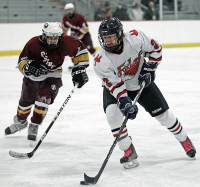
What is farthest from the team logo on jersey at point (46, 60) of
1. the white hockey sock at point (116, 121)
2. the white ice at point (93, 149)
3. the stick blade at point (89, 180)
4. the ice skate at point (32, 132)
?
the stick blade at point (89, 180)

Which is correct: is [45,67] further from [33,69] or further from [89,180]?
[89,180]

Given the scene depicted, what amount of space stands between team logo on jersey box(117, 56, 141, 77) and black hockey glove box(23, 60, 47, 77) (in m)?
0.85

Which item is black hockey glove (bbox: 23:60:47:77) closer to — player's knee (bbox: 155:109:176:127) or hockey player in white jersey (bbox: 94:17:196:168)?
hockey player in white jersey (bbox: 94:17:196:168)

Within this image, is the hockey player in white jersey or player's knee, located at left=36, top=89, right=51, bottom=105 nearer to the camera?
the hockey player in white jersey

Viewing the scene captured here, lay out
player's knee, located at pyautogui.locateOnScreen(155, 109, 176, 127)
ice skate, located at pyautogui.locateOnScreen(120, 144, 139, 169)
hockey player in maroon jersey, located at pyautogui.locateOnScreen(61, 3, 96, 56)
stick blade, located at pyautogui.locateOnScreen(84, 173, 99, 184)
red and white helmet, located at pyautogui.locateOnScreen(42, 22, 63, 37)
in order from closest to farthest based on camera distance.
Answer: stick blade, located at pyautogui.locateOnScreen(84, 173, 99, 184), ice skate, located at pyautogui.locateOnScreen(120, 144, 139, 169), player's knee, located at pyautogui.locateOnScreen(155, 109, 176, 127), red and white helmet, located at pyautogui.locateOnScreen(42, 22, 63, 37), hockey player in maroon jersey, located at pyautogui.locateOnScreen(61, 3, 96, 56)

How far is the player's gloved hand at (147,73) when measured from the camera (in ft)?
10.5

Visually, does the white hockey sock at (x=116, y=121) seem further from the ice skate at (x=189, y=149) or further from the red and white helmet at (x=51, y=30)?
the red and white helmet at (x=51, y=30)

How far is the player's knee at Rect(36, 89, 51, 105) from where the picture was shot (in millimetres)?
3818

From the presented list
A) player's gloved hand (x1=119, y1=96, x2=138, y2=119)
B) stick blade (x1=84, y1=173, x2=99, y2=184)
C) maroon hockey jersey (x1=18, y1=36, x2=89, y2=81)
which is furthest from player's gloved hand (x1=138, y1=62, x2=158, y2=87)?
maroon hockey jersey (x1=18, y1=36, x2=89, y2=81)

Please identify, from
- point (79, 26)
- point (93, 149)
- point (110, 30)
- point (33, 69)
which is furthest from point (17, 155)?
point (79, 26)

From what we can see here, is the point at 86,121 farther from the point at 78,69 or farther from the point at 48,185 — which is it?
the point at 48,185

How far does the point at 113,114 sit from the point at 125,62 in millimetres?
316

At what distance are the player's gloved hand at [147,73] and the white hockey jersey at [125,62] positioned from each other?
0.05 meters

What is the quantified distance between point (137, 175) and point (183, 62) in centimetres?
709
